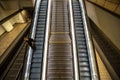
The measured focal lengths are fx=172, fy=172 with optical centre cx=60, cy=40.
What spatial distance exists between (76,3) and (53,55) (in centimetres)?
439

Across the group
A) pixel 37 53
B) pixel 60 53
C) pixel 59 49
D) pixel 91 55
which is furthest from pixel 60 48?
pixel 91 55

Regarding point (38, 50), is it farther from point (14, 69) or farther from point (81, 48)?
point (81, 48)

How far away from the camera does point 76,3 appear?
1057 centimetres

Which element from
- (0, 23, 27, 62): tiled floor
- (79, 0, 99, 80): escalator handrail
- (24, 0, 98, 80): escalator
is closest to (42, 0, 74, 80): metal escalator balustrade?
(24, 0, 98, 80): escalator

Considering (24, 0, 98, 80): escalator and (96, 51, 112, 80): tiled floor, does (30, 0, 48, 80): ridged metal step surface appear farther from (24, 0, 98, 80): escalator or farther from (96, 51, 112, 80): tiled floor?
(96, 51, 112, 80): tiled floor

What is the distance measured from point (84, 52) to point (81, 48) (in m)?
0.27

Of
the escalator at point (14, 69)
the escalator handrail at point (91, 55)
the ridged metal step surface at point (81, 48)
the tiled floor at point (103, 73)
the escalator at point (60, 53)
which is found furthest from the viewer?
the tiled floor at point (103, 73)

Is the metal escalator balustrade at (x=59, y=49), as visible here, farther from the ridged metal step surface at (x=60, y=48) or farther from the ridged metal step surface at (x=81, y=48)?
the ridged metal step surface at (x=81, y=48)

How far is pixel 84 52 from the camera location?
752cm

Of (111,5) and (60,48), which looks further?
(60,48)

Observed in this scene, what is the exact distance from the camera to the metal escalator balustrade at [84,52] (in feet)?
21.7

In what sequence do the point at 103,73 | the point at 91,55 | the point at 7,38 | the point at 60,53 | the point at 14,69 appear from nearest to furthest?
the point at 91,55, the point at 60,53, the point at 14,69, the point at 103,73, the point at 7,38

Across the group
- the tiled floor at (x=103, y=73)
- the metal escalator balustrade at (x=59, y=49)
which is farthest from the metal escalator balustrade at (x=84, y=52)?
the tiled floor at (x=103, y=73)

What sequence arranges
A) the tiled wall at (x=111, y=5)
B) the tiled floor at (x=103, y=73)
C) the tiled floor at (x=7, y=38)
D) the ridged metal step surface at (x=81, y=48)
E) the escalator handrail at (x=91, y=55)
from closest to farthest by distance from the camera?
the escalator handrail at (x=91, y=55) → the ridged metal step surface at (x=81, y=48) → the tiled wall at (x=111, y=5) → the tiled floor at (x=103, y=73) → the tiled floor at (x=7, y=38)
